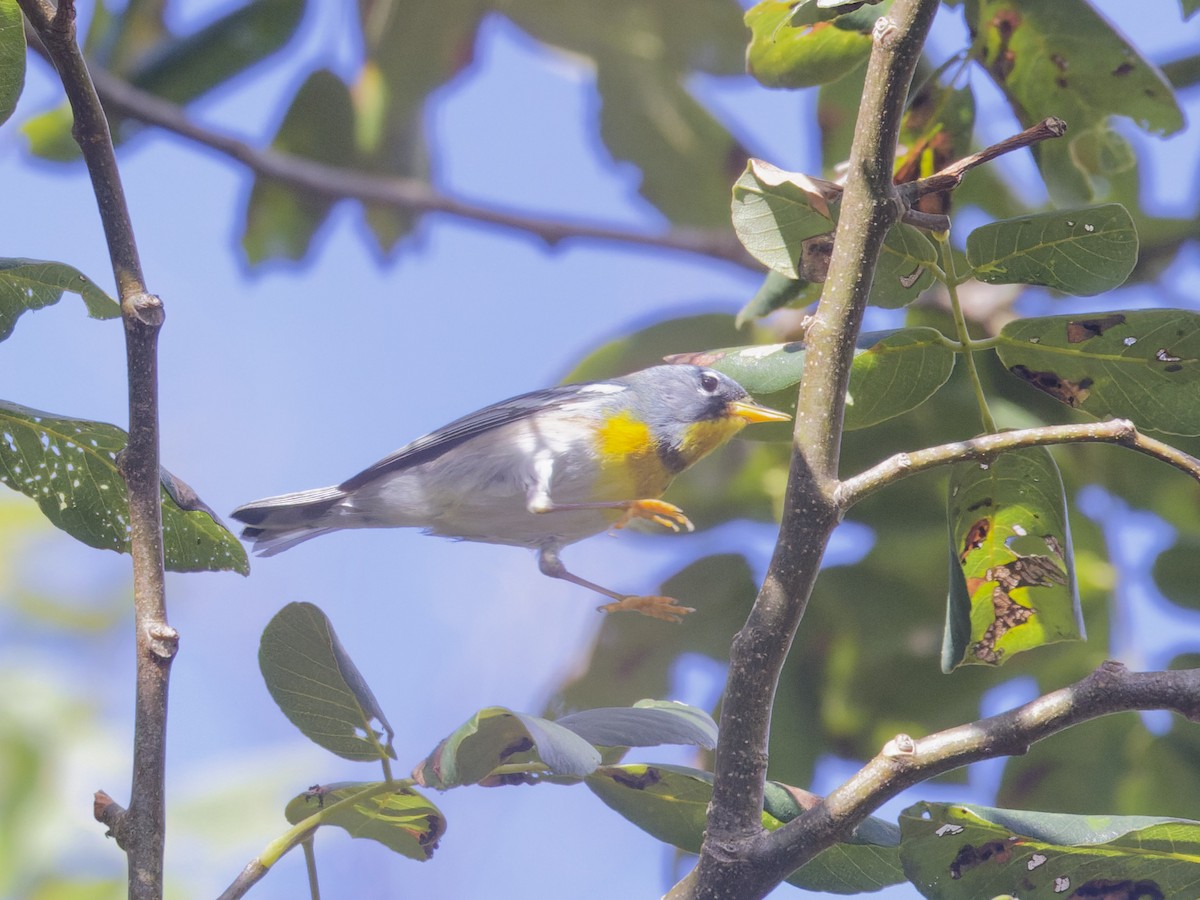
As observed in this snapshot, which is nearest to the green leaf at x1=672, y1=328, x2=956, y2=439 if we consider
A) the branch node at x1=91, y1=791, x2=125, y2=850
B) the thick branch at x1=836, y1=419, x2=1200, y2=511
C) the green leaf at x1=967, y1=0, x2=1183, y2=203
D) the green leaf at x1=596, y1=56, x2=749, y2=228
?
the thick branch at x1=836, y1=419, x2=1200, y2=511

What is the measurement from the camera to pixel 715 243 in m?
3.76

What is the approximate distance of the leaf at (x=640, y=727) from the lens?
1471 millimetres

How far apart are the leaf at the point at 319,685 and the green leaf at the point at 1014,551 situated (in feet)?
2.70

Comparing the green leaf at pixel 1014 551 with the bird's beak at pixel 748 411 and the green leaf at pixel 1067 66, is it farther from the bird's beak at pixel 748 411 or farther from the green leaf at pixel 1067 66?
the bird's beak at pixel 748 411

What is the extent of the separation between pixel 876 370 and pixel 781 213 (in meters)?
0.27

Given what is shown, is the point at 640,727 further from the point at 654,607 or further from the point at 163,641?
the point at 654,607

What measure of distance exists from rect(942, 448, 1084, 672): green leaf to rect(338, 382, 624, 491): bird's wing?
6.15 feet

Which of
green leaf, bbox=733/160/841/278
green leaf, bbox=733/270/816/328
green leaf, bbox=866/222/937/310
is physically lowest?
green leaf, bbox=866/222/937/310

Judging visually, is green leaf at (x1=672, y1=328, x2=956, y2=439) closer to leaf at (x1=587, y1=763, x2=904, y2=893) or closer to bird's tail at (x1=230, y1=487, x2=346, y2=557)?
leaf at (x1=587, y1=763, x2=904, y2=893)

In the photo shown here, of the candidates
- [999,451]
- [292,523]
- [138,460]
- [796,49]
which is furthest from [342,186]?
[999,451]

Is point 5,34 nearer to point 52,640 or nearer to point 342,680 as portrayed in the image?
point 342,680

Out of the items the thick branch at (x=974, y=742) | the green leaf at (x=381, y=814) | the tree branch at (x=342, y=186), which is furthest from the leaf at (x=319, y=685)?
the tree branch at (x=342, y=186)

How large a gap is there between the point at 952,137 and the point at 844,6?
2.26 feet

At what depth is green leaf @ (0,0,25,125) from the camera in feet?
4.48
